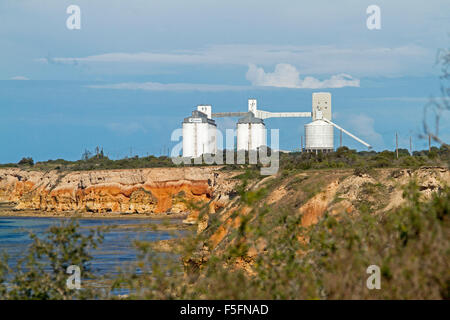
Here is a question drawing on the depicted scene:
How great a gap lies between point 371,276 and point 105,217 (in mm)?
81115

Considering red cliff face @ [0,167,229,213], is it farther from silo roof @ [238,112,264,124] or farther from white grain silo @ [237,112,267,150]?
silo roof @ [238,112,264,124]

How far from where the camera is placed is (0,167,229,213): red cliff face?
3817 inches

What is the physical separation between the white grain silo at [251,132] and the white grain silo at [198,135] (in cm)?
474

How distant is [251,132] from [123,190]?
792 inches

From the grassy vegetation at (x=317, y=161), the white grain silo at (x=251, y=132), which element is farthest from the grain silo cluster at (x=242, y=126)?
the grassy vegetation at (x=317, y=161)

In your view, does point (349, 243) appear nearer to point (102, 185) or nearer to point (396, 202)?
point (396, 202)

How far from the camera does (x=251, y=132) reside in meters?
103

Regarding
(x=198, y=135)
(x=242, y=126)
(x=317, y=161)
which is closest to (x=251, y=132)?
(x=242, y=126)

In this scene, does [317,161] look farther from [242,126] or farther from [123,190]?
[123,190]

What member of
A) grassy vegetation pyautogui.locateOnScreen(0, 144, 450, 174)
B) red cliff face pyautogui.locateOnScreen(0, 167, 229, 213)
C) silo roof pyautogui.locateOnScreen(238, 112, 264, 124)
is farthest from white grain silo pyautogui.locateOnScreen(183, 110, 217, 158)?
red cliff face pyautogui.locateOnScreen(0, 167, 229, 213)
